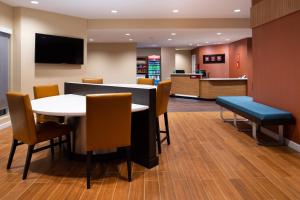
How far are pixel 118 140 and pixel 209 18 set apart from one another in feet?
18.2

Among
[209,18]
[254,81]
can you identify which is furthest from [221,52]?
[254,81]

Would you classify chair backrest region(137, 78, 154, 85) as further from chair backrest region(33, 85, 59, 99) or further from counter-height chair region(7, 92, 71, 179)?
counter-height chair region(7, 92, 71, 179)

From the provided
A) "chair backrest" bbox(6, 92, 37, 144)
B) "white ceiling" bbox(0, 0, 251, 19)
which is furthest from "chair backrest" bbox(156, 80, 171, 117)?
"white ceiling" bbox(0, 0, 251, 19)

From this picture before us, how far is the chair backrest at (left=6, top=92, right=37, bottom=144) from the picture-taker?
2500 millimetres

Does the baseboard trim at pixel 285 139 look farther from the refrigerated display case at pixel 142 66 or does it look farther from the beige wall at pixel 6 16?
the refrigerated display case at pixel 142 66

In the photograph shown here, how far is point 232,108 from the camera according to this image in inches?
187

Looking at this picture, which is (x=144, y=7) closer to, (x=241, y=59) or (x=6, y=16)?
(x=6, y=16)

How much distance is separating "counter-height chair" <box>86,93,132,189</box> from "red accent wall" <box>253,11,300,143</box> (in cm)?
256

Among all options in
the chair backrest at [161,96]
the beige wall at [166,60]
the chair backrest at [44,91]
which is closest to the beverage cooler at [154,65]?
the beige wall at [166,60]

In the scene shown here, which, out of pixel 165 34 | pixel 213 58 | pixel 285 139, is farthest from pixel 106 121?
pixel 213 58

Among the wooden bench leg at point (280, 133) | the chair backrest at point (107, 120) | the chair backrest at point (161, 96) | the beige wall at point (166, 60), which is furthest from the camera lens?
the beige wall at point (166, 60)

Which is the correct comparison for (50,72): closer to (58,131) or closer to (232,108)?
(58,131)

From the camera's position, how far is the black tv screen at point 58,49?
5.77 meters

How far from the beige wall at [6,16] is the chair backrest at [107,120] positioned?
4044 millimetres
